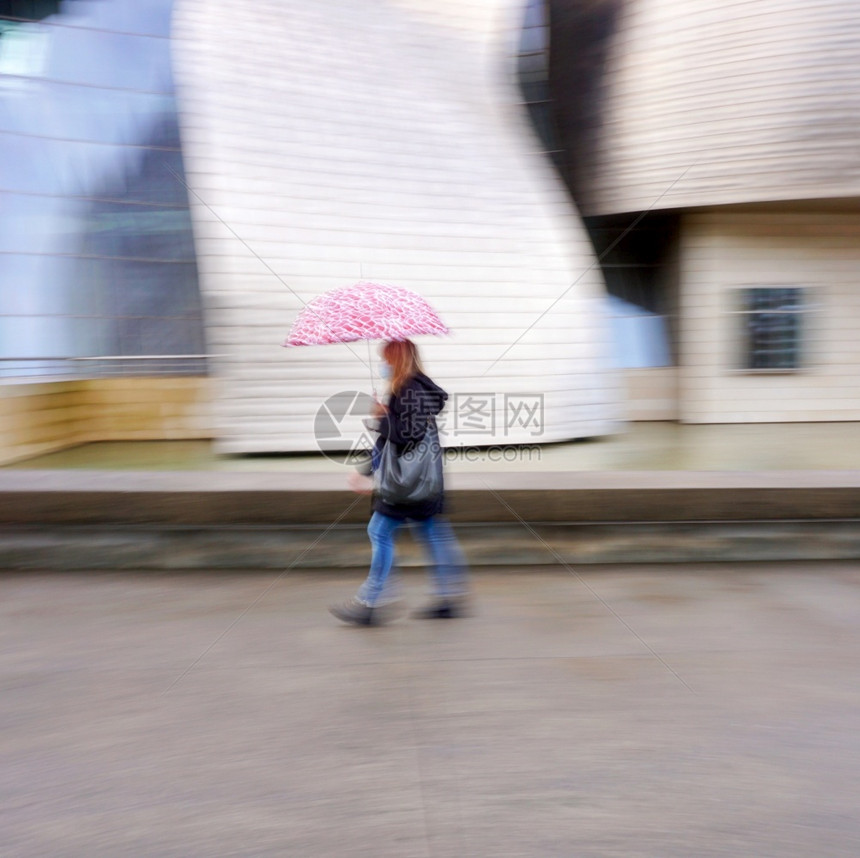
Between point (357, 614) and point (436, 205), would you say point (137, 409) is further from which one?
point (357, 614)

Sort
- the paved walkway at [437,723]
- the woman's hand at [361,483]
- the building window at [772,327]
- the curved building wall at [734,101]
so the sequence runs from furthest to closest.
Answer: the building window at [772,327], the curved building wall at [734,101], the woman's hand at [361,483], the paved walkway at [437,723]

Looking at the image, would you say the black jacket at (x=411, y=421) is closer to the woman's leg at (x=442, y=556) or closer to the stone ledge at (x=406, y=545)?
the woman's leg at (x=442, y=556)

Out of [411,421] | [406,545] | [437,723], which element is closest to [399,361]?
[411,421]

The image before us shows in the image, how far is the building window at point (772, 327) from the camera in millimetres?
12469

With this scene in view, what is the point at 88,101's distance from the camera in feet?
42.3

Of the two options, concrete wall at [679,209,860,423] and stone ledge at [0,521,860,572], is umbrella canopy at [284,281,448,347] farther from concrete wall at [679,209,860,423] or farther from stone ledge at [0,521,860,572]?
concrete wall at [679,209,860,423]

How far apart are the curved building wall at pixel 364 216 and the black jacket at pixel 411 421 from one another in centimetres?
503

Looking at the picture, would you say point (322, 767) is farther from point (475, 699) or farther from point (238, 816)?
point (475, 699)

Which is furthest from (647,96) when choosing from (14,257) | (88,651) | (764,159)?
(88,651)

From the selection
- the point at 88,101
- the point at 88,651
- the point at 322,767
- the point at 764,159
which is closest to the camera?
the point at 322,767

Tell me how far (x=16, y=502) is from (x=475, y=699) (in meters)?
3.67

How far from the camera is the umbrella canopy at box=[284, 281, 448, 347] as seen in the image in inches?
151

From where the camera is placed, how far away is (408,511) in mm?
4195

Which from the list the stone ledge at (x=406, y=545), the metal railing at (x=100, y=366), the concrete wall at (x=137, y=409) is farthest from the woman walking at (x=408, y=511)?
the metal railing at (x=100, y=366)
